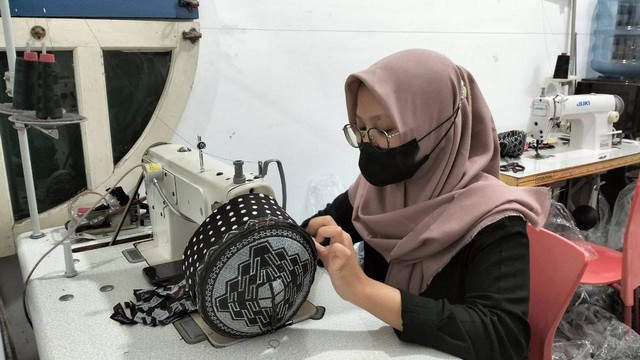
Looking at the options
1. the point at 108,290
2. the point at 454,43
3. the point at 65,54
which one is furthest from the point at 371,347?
the point at 454,43

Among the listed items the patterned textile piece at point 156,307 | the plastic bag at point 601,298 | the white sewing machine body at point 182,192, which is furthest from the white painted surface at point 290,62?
the plastic bag at point 601,298

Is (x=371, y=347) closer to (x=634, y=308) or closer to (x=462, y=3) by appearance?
(x=634, y=308)

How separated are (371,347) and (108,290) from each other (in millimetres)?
626

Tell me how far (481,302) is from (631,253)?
111 centimetres

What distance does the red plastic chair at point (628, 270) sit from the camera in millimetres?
1774

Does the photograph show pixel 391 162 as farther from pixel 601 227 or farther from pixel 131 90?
pixel 601 227

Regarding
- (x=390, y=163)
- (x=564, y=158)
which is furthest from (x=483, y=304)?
(x=564, y=158)

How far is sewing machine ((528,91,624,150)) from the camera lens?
2367 mm

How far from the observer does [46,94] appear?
1131 mm

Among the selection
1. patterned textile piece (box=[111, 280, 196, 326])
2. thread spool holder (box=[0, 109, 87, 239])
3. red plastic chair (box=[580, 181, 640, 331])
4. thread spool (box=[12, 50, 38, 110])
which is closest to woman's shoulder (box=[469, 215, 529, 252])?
patterned textile piece (box=[111, 280, 196, 326])

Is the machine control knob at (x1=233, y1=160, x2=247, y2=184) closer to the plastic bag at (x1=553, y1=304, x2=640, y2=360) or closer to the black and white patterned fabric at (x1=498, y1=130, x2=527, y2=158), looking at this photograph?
the plastic bag at (x1=553, y1=304, x2=640, y2=360)

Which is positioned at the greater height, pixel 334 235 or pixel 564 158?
pixel 334 235

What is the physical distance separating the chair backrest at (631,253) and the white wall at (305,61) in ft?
3.89

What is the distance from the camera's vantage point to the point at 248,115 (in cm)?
210
